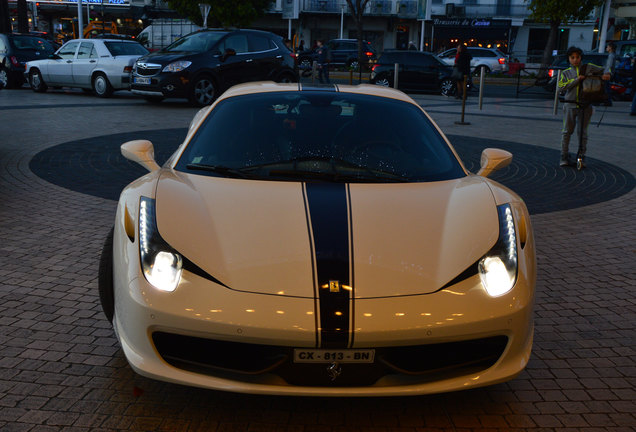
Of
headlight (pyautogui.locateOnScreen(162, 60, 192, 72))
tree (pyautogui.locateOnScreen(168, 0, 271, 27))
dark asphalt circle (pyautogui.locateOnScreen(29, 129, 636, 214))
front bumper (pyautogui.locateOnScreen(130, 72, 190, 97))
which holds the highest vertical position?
A: tree (pyautogui.locateOnScreen(168, 0, 271, 27))

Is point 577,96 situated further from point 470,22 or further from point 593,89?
point 470,22

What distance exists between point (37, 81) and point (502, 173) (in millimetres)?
15727

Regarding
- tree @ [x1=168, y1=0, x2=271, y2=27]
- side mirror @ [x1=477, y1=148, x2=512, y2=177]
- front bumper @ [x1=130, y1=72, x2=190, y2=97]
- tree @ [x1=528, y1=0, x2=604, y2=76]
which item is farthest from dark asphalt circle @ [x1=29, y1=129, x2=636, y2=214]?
tree @ [x1=168, y1=0, x2=271, y2=27]

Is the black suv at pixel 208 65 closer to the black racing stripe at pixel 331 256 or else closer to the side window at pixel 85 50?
the side window at pixel 85 50

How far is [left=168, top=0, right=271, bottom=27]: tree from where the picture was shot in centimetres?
4156

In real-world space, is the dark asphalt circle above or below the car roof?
below

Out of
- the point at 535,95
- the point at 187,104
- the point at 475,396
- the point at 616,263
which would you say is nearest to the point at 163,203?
the point at 475,396

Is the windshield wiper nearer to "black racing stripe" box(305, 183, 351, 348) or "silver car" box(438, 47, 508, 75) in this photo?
"black racing stripe" box(305, 183, 351, 348)

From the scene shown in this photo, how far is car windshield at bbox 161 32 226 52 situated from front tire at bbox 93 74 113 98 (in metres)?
2.57

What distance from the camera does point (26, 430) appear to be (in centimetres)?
272

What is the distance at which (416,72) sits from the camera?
2339 cm

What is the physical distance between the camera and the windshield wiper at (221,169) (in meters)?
3.49

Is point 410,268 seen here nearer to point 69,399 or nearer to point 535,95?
point 69,399

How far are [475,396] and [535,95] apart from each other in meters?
23.4
